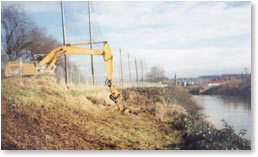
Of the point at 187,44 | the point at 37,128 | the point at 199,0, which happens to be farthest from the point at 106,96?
the point at 199,0

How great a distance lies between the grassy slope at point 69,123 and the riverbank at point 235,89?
1136mm

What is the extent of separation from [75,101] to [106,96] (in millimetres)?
739

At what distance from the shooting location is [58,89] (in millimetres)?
6590

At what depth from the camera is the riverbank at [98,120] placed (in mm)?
4973

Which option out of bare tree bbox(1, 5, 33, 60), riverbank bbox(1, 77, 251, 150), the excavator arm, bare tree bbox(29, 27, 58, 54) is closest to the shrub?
riverbank bbox(1, 77, 251, 150)

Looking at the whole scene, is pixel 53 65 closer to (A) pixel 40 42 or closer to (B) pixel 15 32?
(A) pixel 40 42

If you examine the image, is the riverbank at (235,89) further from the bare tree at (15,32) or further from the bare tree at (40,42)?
the bare tree at (15,32)

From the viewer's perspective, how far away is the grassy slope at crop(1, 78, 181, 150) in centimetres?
501

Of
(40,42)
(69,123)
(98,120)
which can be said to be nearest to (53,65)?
(40,42)

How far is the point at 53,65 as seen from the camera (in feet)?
19.9

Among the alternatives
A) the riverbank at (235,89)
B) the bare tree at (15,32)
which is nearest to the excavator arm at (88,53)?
the bare tree at (15,32)

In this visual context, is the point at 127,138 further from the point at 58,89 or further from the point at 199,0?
the point at 199,0

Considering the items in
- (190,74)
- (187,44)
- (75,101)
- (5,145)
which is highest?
(187,44)

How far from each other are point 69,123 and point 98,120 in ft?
2.02
